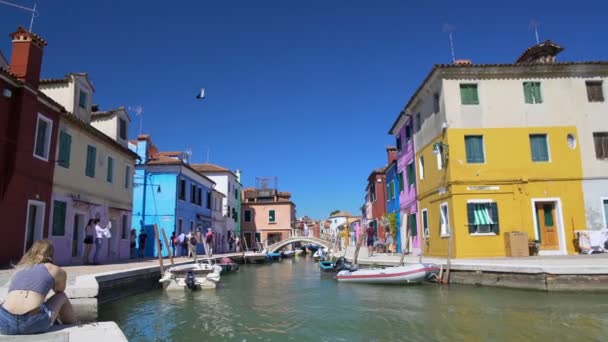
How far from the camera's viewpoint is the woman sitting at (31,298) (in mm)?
4254

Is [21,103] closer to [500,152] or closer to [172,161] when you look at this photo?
[172,161]

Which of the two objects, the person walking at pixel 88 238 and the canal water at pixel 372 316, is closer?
the canal water at pixel 372 316

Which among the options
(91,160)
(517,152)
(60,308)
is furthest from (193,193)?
(60,308)

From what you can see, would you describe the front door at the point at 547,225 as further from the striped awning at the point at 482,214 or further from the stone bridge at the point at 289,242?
the stone bridge at the point at 289,242

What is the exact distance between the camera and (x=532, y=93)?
17.2m

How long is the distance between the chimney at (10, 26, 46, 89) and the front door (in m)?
18.4

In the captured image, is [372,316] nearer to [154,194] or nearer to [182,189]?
[154,194]

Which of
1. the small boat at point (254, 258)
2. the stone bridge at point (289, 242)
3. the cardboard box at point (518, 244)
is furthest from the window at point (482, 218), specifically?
the stone bridge at point (289, 242)

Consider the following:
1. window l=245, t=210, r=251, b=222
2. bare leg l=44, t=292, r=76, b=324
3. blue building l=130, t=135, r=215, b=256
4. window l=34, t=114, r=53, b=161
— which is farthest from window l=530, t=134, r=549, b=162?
window l=245, t=210, r=251, b=222

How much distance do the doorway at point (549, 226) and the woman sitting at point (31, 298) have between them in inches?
640

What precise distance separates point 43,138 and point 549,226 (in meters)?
18.6

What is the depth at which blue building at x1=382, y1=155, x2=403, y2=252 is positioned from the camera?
85.1 feet

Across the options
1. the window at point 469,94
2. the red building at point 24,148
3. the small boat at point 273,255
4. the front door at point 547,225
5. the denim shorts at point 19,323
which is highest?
the window at point 469,94

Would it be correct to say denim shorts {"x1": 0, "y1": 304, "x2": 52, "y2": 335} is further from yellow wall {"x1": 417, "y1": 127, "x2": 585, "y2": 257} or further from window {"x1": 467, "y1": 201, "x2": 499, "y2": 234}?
window {"x1": 467, "y1": 201, "x2": 499, "y2": 234}
